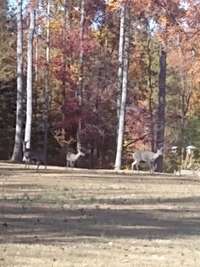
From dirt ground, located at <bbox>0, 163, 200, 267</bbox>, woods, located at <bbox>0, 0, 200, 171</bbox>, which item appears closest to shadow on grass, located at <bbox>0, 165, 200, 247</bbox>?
dirt ground, located at <bbox>0, 163, 200, 267</bbox>

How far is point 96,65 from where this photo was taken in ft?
168

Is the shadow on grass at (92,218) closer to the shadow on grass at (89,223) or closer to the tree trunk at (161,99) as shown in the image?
the shadow on grass at (89,223)

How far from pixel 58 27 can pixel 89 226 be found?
39.6 meters

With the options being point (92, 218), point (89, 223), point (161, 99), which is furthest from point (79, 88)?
point (89, 223)

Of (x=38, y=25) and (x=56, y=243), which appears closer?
(x=56, y=243)

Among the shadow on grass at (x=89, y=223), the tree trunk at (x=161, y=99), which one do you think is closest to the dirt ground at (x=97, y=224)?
the shadow on grass at (x=89, y=223)

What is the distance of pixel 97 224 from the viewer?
14.3 meters

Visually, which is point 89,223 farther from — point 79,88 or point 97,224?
point 79,88

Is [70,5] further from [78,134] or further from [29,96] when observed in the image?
[29,96]

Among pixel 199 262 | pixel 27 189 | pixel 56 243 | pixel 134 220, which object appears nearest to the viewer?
pixel 199 262

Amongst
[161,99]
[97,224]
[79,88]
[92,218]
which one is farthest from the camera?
[79,88]

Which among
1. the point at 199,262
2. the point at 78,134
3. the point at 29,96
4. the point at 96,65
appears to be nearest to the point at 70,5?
the point at 96,65

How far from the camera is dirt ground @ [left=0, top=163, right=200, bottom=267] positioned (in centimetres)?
1081

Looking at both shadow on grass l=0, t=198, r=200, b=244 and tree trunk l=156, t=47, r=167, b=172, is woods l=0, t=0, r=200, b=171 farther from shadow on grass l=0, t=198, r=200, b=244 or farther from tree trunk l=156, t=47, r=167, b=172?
shadow on grass l=0, t=198, r=200, b=244
